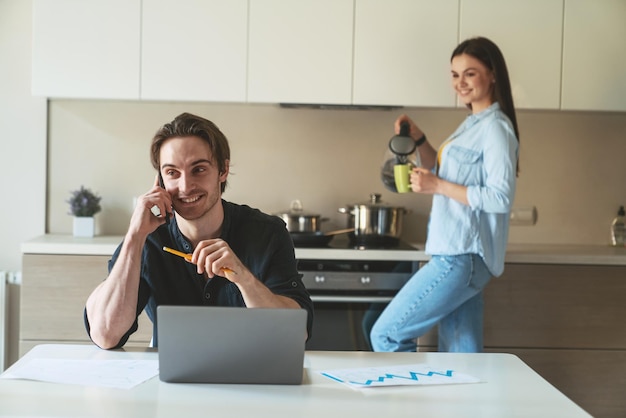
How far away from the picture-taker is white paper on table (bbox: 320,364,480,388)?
169 cm

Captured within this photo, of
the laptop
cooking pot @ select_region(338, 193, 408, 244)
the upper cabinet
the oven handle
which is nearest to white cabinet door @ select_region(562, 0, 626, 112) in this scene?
the upper cabinet

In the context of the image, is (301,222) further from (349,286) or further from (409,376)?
(409,376)

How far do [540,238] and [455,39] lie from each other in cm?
111

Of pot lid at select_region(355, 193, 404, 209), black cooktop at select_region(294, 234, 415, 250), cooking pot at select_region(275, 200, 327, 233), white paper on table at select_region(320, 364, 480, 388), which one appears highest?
pot lid at select_region(355, 193, 404, 209)

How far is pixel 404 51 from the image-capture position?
139 inches

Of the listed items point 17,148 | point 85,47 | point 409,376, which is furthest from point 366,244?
point 409,376

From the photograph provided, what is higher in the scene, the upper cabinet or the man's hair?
the upper cabinet

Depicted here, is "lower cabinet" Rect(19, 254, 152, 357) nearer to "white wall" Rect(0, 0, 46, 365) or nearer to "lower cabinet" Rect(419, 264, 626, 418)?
"white wall" Rect(0, 0, 46, 365)

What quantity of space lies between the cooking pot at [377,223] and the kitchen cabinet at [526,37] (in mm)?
734

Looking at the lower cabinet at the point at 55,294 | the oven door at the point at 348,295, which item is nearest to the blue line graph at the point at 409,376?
the oven door at the point at 348,295

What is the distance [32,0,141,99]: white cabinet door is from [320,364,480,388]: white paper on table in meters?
2.12

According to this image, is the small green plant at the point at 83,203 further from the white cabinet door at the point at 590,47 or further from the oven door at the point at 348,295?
the white cabinet door at the point at 590,47

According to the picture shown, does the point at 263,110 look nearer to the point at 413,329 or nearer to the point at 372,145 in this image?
the point at 372,145

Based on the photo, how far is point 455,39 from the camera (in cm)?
356
